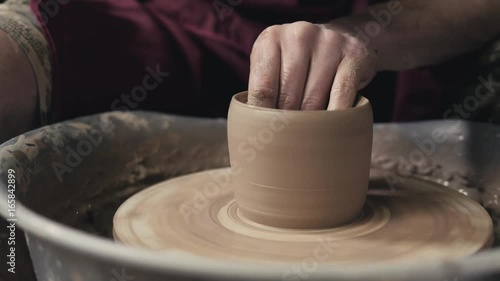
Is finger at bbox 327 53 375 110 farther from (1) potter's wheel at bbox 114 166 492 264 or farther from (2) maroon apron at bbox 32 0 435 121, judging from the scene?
(2) maroon apron at bbox 32 0 435 121

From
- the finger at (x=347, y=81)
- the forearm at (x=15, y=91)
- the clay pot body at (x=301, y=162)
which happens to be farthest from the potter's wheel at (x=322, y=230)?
the forearm at (x=15, y=91)

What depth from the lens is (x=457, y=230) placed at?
2.81 feet

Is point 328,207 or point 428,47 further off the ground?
point 428,47

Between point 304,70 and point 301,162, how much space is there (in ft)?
0.50

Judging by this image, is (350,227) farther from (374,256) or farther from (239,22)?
(239,22)

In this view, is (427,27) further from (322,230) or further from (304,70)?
(322,230)

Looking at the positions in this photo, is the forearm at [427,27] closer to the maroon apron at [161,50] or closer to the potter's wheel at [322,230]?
the maroon apron at [161,50]

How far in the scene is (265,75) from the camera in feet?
2.83

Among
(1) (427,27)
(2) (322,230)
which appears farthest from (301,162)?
(1) (427,27)

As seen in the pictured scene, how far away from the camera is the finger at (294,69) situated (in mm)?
864

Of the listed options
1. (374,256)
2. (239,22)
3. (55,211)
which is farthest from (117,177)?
(374,256)

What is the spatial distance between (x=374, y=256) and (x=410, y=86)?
2.30 ft

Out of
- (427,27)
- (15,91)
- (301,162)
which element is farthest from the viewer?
(427,27)

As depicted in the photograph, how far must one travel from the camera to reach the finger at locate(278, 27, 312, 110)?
864mm
